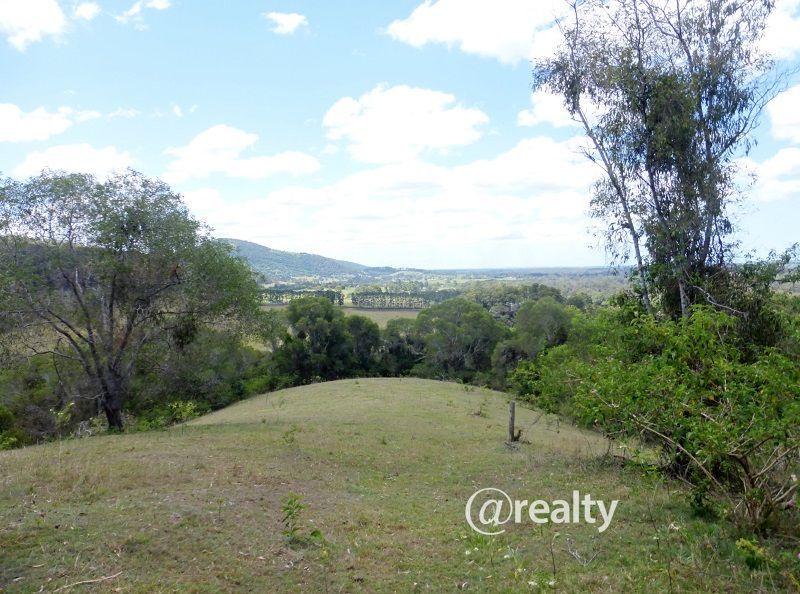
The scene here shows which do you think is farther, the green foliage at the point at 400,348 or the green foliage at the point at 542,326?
the green foliage at the point at 400,348

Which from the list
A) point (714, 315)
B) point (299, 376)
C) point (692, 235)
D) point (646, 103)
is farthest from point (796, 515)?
point (299, 376)

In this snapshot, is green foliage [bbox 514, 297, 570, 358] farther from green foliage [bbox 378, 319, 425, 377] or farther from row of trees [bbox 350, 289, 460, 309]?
row of trees [bbox 350, 289, 460, 309]

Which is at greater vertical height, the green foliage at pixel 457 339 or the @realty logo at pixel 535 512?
the @realty logo at pixel 535 512

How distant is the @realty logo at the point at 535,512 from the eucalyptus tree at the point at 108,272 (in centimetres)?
1384

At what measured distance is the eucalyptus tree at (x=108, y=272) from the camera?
17.8m

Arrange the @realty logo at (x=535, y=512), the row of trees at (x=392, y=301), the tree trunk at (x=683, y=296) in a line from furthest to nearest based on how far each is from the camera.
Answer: the row of trees at (x=392, y=301) < the tree trunk at (x=683, y=296) < the @realty logo at (x=535, y=512)

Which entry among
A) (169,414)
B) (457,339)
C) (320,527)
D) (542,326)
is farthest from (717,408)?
(457,339)

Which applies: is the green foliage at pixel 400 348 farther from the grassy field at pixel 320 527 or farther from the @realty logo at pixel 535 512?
the @realty logo at pixel 535 512

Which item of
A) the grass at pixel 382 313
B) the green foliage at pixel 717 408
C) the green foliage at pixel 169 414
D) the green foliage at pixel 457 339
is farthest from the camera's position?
the grass at pixel 382 313

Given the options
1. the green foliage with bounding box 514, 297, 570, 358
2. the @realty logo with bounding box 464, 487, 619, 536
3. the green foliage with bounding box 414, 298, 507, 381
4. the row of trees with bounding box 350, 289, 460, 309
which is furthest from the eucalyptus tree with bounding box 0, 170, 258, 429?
the row of trees with bounding box 350, 289, 460, 309

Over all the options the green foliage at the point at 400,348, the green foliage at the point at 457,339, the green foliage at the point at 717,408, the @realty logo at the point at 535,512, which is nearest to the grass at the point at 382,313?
the green foliage at the point at 400,348

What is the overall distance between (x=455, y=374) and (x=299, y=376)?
1788cm

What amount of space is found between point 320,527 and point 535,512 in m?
4.24

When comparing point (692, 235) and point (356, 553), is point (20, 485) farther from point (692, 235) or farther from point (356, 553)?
point (692, 235)
